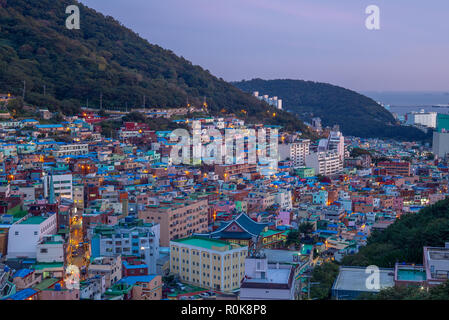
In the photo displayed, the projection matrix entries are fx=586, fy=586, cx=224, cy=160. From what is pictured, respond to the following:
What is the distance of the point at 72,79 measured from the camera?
1950cm

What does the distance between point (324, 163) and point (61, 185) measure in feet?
26.3

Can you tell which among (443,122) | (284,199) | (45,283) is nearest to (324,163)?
(284,199)

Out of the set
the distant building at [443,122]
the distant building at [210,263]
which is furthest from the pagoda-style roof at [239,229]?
the distant building at [443,122]

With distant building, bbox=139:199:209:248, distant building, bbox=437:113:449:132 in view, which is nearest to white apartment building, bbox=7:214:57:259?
distant building, bbox=139:199:209:248

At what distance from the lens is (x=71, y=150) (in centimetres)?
1302

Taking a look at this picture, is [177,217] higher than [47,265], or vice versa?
[177,217]

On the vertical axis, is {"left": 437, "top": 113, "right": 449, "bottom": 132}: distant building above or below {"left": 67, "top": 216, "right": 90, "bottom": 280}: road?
above

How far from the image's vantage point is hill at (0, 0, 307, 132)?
1880 cm

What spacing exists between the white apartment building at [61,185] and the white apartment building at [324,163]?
7.54m

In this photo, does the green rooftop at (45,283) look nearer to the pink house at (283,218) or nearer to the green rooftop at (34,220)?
the green rooftop at (34,220)

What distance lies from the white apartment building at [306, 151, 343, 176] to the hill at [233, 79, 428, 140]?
41.7 ft

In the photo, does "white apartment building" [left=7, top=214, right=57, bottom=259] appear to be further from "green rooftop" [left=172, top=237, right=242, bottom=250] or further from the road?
"green rooftop" [left=172, top=237, right=242, bottom=250]

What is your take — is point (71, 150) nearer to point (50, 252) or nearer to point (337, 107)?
point (50, 252)
